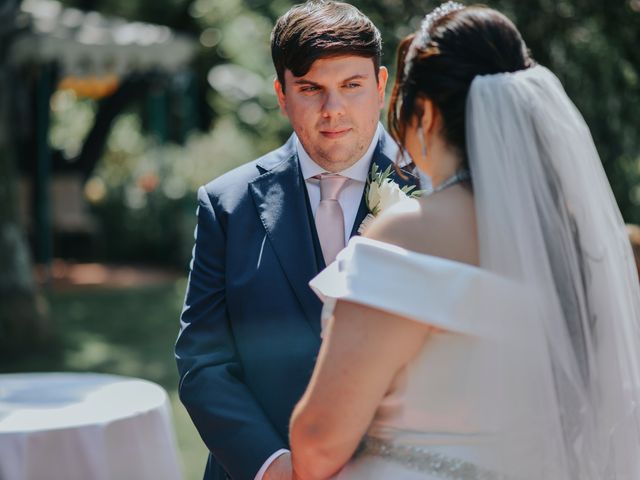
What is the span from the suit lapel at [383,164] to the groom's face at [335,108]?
0.06 m

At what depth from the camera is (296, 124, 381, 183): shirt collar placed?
2.70 metres

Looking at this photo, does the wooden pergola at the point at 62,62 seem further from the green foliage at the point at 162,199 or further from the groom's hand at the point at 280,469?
the groom's hand at the point at 280,469

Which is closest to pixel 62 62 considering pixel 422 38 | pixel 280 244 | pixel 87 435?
pixel 87 435

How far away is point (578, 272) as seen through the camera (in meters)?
1.88

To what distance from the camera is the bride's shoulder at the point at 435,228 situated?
72.2 inches

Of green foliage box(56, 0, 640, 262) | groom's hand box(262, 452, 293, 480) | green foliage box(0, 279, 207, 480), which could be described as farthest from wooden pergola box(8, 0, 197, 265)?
groom's hand box(262, 452, 293, 480)

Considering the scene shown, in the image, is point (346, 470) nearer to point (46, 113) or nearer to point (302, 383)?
point (302, 383)

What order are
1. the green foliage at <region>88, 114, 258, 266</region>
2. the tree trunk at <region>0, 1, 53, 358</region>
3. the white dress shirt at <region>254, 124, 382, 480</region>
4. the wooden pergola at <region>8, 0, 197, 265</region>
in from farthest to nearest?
the green foliage at <region>88, 114, 258, 266</region> < the wooden pergola at <region>8, 0, 197, 265</region> < the tree trunk at <region>0, 1, 53, 358</region> < the white dress shirt at <region>254, 124, 382, 480</region>

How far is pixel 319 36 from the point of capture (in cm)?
253

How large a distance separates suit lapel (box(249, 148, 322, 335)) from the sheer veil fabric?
2.47ft

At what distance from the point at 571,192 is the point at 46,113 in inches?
560

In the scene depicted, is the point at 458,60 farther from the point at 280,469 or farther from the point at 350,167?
the point at 280,469

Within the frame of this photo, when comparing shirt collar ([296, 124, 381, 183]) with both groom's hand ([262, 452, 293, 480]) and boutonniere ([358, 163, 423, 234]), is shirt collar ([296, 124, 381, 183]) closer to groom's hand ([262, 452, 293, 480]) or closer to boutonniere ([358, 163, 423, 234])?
boutonniere ([358, 163, 423, 234])

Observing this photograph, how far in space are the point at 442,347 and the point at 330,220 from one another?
892 millimetres
